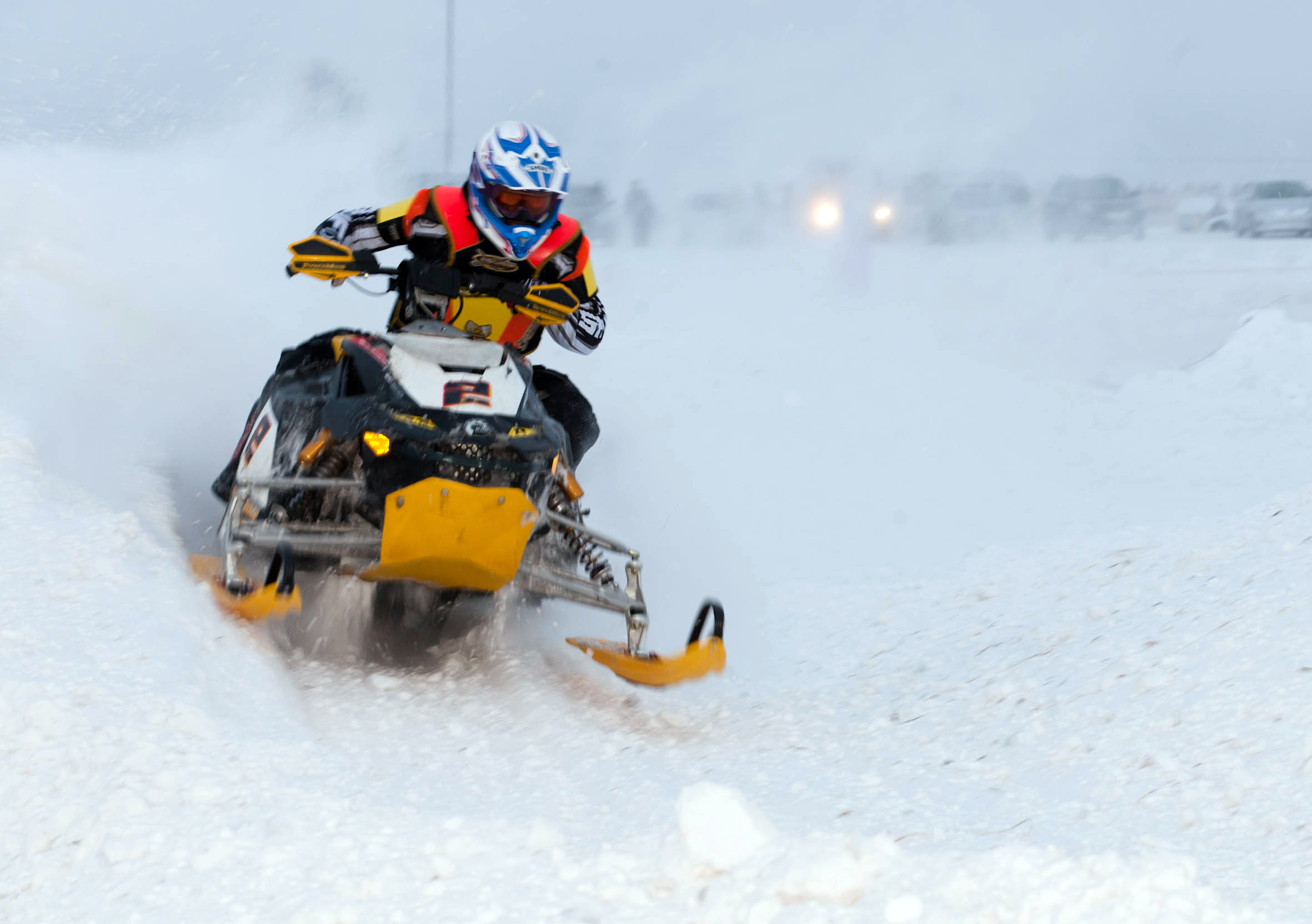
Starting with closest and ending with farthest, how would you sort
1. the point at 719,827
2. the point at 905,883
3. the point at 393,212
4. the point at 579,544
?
1. the point at 905,883
2. the point at 719,827
3. the point at 579,544
4. the point at 393,212

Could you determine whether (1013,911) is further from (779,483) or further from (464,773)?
(779,483)

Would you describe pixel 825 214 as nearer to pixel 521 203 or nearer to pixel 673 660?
pixel 521 203

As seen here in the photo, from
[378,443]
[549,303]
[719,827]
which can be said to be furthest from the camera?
[549,303]

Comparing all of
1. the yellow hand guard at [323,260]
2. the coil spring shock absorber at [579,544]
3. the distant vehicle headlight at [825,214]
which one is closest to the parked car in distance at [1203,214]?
the distant vehicle headlight at [825,214]

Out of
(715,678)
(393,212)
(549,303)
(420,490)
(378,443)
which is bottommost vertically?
(715,678)

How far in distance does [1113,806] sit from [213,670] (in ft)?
7.97

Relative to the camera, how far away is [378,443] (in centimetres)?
418

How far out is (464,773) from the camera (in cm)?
348

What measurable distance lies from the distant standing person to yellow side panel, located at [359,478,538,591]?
1261 centimetres

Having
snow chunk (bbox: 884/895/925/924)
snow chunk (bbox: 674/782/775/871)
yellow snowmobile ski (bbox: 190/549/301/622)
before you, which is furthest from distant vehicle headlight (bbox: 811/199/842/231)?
snow chunk (bbox: 884/895/925/924)

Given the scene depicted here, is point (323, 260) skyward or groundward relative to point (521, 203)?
groundward

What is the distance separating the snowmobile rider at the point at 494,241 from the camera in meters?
4.96

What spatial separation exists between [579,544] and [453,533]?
3.40 ft

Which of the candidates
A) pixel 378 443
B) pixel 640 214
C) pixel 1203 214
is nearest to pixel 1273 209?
pixel 1203 214
